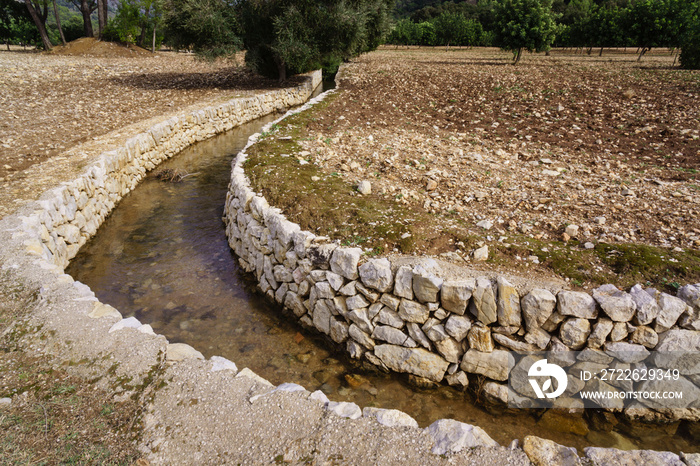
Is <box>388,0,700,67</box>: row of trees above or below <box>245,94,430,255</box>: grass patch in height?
above

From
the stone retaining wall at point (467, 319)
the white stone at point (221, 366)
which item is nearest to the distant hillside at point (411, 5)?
the stone retaining wall at point (467, 319)

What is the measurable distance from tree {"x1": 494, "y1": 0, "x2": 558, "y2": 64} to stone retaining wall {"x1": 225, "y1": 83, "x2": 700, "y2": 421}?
84.3 feet

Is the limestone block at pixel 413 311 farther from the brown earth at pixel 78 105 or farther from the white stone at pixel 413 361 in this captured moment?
the brown earth at pixel 78 105

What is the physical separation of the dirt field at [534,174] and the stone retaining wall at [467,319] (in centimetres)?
44

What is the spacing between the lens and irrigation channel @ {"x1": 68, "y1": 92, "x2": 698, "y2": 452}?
14.0 ft

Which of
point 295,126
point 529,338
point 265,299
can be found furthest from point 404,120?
point 529,338

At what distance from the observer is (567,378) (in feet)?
14.5

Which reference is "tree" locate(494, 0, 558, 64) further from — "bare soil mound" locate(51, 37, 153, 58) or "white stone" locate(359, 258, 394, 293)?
"bare soil mound" locate(51, 37, 153, 58)

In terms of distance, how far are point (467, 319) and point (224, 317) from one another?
353 cm

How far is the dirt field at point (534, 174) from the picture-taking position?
5102mm

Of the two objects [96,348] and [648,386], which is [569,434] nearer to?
[648,386]

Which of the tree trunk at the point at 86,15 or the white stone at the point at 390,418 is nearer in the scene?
the white stone at the point at 390,418

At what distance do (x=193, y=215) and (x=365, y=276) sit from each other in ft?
18.8

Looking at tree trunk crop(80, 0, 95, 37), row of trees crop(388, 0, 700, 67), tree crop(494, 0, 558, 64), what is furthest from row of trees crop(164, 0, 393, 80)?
tree trunk crop(80, 0, 95, 37)
